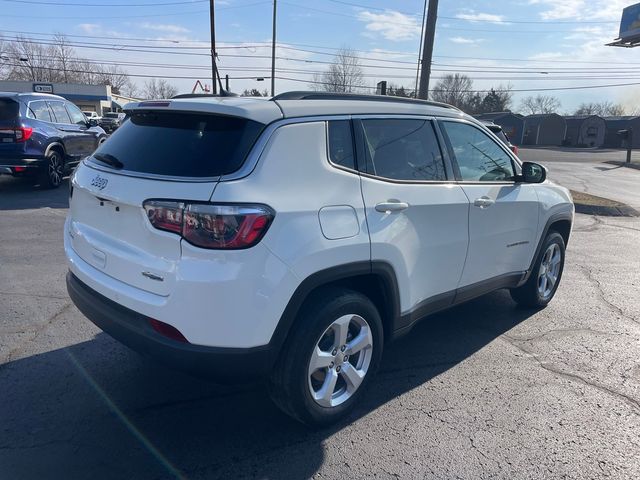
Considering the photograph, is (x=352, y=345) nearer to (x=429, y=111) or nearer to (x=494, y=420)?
(x=494, y=420)

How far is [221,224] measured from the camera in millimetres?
2314

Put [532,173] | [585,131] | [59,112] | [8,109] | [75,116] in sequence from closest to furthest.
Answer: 1. [532,173]
2. [8,109]
3. [59,112]
4. [75,116]
5. [585,131]

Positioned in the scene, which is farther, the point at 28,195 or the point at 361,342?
the point at 28,195

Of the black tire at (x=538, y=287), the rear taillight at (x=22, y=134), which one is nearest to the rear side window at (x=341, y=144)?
the black tire at (x=538, y=287)

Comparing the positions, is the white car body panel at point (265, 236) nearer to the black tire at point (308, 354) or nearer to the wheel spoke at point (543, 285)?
the black tire at point (308, 354)

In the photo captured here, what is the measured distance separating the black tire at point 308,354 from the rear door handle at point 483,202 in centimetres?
130

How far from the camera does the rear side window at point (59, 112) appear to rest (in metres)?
10.6

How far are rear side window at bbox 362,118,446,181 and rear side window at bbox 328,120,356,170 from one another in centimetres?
14

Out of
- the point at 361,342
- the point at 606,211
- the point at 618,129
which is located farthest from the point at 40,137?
the point at 618,129

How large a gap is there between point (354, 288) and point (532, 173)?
7.37ft

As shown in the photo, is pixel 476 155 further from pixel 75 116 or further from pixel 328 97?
pixel 75 116

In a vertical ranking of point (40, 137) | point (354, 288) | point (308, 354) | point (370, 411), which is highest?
point (40, 137)

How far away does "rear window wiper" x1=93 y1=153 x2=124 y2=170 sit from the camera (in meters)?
2.87

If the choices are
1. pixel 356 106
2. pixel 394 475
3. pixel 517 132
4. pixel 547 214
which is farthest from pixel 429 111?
pixel 517 132
